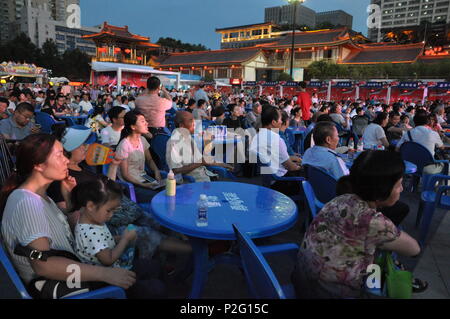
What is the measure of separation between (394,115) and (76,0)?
132m

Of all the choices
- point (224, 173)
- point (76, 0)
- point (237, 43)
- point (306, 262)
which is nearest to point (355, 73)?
point (224, 173)

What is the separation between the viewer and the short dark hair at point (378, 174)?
A: 4.79 ft

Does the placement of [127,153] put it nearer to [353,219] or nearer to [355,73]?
[353,219]

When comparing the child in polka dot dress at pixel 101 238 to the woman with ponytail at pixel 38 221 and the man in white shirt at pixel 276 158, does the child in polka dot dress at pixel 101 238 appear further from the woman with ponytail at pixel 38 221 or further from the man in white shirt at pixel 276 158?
the man in white shirt at pixel 276 158

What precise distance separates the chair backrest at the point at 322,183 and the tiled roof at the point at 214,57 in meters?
38.3

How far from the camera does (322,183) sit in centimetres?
288

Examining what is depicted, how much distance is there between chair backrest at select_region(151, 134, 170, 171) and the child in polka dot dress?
8.45 feet

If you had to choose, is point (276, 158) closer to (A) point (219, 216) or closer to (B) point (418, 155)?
(A) point (219, 216)

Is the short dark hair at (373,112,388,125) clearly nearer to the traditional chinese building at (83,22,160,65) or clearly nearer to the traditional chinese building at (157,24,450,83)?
the traditional chinese building at (157,24,450,83)

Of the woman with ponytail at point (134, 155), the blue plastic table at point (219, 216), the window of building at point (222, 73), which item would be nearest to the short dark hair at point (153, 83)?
the woman with ponytail at point (134, 155)

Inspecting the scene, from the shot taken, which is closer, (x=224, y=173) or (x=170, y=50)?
(x=224, y=173)

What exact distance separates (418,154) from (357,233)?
387 centimetres

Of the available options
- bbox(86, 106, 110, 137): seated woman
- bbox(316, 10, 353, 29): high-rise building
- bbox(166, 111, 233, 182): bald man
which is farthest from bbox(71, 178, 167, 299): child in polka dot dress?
bbox(316, 10, 353, 29): high-rise building
